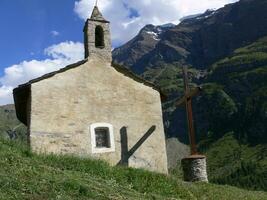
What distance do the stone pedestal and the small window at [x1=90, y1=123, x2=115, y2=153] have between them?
379cm

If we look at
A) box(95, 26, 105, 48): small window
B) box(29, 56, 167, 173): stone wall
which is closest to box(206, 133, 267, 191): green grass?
box(29, 56, 167, 173): stone wall

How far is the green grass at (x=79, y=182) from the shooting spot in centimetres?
1127

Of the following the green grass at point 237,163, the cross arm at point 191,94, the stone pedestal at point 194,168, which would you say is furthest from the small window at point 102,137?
the green grass at point 237,163

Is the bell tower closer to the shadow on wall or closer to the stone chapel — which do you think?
the stone chapel

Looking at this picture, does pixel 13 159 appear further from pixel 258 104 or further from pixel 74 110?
pixel 258 104

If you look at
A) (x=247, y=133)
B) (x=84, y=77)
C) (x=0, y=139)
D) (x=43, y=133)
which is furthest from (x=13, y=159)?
(x=247, y=133)

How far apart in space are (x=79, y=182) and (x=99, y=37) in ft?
43.7

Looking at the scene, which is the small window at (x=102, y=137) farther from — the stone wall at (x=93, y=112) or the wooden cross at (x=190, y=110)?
the wooden cross at (x=190, y=110)

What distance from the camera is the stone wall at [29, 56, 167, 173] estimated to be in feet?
68.9

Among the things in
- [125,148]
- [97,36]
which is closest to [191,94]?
[125,148]

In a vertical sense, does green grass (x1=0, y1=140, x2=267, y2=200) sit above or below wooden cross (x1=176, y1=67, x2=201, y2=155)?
below

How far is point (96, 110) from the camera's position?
2236cm

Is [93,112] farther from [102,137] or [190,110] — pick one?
[190,110]

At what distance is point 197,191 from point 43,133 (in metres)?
7.71
